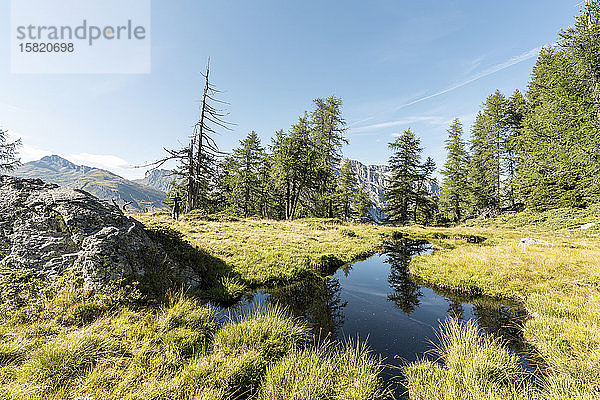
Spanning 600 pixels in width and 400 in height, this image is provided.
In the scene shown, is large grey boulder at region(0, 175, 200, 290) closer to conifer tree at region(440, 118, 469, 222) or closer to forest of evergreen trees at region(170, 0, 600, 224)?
forest of evergreen trees at region(170, 0, 600, 224)

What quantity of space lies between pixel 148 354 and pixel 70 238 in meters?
4.86

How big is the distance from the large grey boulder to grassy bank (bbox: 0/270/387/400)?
0.52 m

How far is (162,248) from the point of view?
8.88 meters

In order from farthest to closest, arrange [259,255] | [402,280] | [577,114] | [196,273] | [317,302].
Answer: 1. [577,114]
2. [259,255]
3. [402,280]
4. [196,273]
5. [317,302]

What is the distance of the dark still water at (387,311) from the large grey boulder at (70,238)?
141 inches

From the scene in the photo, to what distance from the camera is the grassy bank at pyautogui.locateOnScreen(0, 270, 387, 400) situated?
3.71m

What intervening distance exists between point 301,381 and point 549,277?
1216 centimetres

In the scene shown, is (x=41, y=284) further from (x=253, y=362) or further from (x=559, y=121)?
(x=559, y=121)

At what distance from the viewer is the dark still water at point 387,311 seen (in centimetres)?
616

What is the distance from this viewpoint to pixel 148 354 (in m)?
4.63

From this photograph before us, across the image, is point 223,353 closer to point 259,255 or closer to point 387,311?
point 387,311

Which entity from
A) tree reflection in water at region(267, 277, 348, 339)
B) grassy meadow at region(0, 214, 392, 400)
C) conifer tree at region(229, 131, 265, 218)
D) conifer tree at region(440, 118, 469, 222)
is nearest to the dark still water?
tree reflection in water at region(267, 277, 348, 339)

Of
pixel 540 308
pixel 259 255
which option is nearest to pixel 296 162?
pixel 259 255

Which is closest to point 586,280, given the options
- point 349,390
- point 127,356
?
point 349,390
